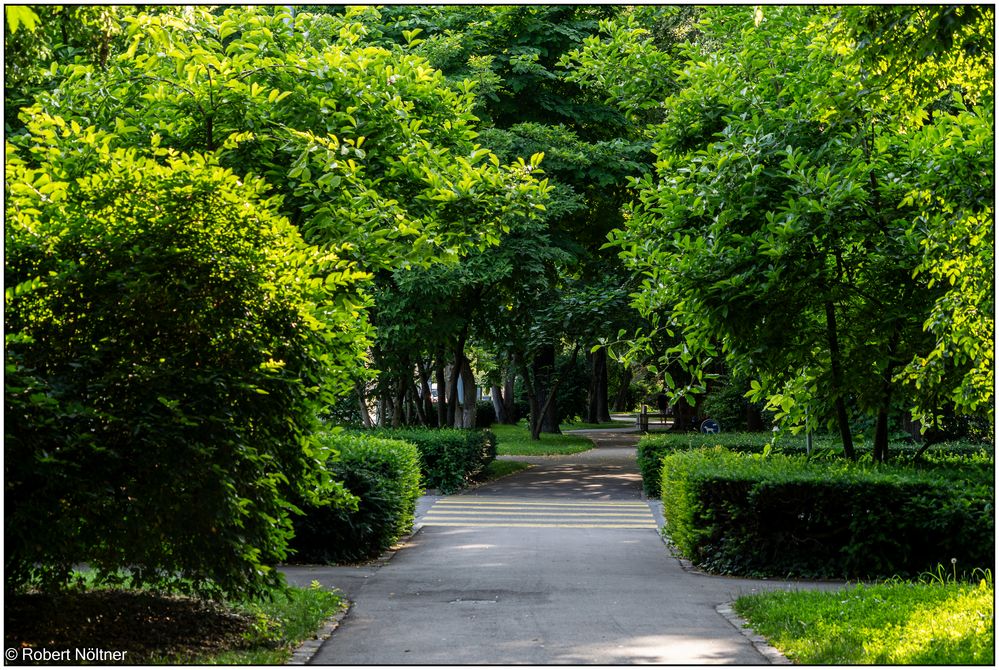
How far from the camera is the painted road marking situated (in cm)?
1636

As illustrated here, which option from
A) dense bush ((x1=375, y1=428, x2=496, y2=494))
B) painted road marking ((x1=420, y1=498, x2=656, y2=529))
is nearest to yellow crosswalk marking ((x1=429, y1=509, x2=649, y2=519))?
painted road marking ((x1=420, y1=498, x2=656, y2=529))

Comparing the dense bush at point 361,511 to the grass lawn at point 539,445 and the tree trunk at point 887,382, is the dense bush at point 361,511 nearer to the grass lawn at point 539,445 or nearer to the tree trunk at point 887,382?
the tree trunk at point 887,382

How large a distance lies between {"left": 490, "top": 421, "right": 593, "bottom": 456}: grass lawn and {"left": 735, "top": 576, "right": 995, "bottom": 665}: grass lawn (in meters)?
22.5

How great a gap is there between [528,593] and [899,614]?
342 cm

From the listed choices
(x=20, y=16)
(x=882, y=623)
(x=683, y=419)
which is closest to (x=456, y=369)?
(x=882, y=623)

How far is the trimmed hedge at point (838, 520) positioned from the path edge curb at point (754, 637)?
2.12 meters

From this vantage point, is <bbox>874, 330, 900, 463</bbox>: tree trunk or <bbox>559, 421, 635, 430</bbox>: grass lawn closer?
<bbox>874, 330, 900, 463</bbox>: tree trunk

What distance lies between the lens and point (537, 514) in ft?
58.1

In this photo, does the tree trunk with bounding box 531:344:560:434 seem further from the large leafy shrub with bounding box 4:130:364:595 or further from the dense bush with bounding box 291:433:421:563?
the large leafy shrub with bounding box 4:130:364:595

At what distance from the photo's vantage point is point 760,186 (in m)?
11.2

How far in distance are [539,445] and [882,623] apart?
94.9ft

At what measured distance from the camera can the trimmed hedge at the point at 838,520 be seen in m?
10.6

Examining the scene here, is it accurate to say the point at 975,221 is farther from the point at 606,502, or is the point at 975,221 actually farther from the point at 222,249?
the point at 606,502

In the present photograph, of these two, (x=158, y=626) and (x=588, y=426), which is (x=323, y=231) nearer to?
(x=158, y=626)
